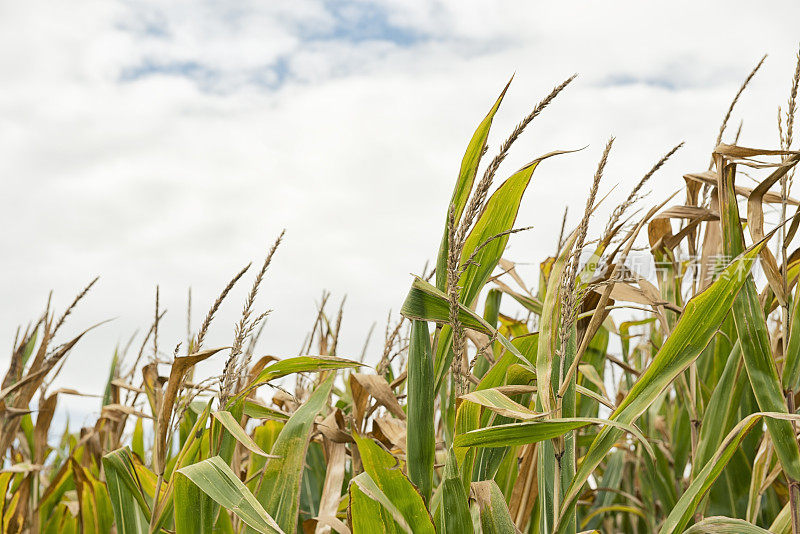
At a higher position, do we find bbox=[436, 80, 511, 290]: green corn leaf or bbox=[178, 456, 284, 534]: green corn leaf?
bbox=[436, 80, 511, 290]: green corn leaf

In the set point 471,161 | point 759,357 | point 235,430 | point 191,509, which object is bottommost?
point 191,509

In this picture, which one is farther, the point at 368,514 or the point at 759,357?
the point at 759,357

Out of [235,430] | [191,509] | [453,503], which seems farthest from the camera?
[191,509]

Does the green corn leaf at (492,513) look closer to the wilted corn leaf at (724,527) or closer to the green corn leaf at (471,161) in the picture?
the wilted corn leaf at (724,527)

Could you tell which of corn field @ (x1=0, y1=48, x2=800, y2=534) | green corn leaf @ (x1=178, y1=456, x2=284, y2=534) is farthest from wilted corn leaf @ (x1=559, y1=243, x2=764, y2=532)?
green corn leaf @ (x1=178, y1=456, x2=284, y2=534)

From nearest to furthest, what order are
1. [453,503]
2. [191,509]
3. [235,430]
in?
1. [453,503]
2. [235,430]
3. [191,509]

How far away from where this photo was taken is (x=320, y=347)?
1650 mm

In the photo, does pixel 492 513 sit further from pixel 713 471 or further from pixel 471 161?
pixel 471 161

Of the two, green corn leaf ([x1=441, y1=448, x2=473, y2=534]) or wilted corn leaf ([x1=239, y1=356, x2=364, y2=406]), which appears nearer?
green corn leaf ([x1=441, y1=448, x2=473, y2=534])

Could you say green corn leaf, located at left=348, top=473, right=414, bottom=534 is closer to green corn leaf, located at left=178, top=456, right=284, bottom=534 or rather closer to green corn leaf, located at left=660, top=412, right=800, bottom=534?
green corn leaf, located at left=178, top=456, right=284, bottom=534

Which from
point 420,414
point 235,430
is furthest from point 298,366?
point 420,414

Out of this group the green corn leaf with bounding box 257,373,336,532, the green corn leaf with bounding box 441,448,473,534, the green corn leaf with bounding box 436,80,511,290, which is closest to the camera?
the green corn leaf with bounding box 441,448,473,534

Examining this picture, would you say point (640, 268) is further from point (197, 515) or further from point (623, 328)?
point (197, 515)

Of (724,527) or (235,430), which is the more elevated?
(235,430)
